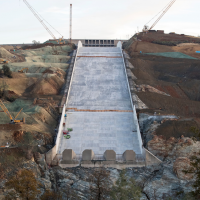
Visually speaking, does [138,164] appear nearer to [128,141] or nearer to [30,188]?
[128,141]

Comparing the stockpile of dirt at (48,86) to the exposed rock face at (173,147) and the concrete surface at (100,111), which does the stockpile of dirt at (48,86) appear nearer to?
the concrete surface at (100,111)

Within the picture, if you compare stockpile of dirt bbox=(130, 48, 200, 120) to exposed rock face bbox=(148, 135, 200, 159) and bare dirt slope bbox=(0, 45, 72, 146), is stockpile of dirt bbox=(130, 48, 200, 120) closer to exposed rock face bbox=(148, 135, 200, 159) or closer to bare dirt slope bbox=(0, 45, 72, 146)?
exposed rock face bbox=(148, 135, 200, 159)

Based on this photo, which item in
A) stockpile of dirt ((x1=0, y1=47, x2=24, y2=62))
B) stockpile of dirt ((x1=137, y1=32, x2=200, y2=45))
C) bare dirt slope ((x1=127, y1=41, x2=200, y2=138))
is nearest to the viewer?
bare dirt slope ((x1=127, y1=41, x2=200, y2=138))

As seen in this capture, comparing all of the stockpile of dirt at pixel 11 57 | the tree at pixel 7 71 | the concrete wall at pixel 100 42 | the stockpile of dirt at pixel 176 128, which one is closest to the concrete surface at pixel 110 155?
the stockpile of dirt at pixel 176 128

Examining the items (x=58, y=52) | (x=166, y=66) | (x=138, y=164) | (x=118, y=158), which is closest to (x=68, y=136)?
(x=118, y=158)

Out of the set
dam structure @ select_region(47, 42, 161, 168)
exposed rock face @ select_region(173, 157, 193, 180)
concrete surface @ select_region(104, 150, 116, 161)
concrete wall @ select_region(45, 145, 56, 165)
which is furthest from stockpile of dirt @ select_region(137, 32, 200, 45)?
concrete wall @ select_region(45, 145, 56, 165)

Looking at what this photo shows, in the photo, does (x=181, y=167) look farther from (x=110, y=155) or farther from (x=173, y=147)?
(x=110, y=155)
